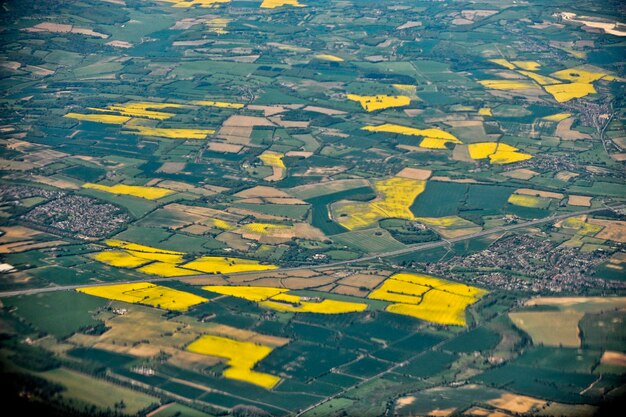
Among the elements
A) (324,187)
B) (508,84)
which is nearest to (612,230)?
(324,187)

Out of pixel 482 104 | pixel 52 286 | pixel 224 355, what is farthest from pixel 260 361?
pixel 482 104

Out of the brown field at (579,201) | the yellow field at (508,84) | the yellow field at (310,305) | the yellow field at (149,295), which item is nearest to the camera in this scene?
the yellow field at (310,305)

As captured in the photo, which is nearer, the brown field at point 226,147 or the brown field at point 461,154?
the brown field at point 461,154

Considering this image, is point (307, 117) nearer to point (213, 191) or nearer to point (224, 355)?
point (213, 191)

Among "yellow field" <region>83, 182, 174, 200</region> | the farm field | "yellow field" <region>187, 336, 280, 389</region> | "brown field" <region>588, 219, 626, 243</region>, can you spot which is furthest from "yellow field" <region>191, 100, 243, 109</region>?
"yellow field" <region>187, 336, 280, 389</region>

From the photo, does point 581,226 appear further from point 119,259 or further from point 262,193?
point 119,259

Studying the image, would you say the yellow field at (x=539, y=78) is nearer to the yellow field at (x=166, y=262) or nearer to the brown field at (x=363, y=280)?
the brown field at (x=363, y=280)

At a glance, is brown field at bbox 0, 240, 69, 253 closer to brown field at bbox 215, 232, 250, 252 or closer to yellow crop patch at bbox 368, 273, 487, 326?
brown field at bbox 215, 232, 250, 252

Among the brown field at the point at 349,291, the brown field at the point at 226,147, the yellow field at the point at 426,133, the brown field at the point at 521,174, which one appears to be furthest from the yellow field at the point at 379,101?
the brown field at the point at 349,291
